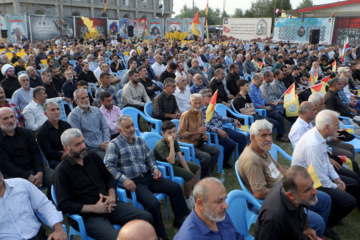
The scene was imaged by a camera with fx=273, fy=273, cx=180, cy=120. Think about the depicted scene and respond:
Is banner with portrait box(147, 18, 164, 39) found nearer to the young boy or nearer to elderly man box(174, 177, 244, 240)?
the young boy

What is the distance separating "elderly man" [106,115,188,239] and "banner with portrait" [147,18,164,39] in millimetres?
28792

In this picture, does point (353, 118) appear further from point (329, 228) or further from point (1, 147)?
point (1, 147)

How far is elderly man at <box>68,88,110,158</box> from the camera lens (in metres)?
3.71

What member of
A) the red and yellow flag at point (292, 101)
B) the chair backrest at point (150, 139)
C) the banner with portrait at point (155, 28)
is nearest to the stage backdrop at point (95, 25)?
the banner with portrait at point (155, 28)

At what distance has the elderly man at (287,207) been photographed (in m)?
1.83

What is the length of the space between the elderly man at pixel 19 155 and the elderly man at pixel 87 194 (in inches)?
30.2

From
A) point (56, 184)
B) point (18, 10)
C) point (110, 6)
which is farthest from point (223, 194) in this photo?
point (110, 6)

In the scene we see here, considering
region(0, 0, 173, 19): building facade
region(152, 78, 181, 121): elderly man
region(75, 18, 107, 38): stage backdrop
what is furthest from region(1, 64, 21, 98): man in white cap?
region(0, 0, 173, 19): building facade

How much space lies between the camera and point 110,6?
40.5 m

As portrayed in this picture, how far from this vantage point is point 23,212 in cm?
216

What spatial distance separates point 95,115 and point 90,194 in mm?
1570

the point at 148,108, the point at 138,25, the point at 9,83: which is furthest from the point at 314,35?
the point at 138,25

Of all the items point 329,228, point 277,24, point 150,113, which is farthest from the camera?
point 277,24

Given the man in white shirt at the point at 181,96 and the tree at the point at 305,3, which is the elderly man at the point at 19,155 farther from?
the tree at the point at 305,3
